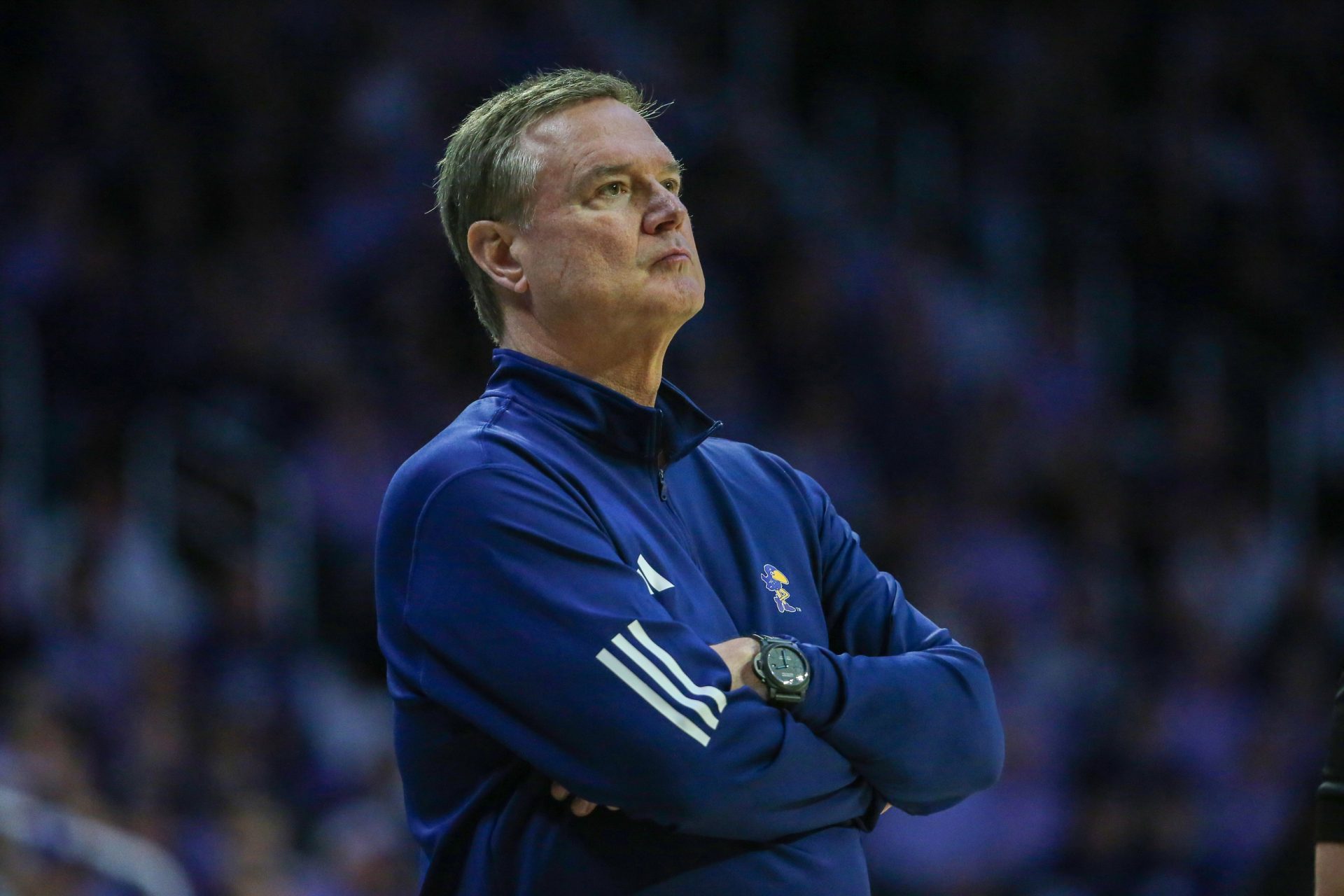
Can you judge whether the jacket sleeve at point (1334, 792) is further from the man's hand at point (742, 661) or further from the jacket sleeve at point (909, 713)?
the man's hand at point (742, 661)

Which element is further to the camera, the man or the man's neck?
the man's neck

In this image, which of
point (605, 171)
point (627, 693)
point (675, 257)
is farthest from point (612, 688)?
point (605, 171)

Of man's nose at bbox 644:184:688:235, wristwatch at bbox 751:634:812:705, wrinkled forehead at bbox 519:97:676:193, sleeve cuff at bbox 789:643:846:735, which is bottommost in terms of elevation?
sleeve cuff at bbox 789:643:846:735

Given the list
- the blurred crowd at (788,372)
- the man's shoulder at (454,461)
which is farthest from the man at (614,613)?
the blurred crowd at (788,372)

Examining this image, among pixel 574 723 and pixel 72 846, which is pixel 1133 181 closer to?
pixel 72 846

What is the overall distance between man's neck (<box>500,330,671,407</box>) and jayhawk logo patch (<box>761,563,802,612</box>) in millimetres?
308

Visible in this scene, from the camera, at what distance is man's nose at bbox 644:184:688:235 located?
8.03 feet

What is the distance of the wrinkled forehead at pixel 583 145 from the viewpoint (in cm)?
246

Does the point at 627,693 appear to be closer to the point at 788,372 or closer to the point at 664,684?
the point at 664,684

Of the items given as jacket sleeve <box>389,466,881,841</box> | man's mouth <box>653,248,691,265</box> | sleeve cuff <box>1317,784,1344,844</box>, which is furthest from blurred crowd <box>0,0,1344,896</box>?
sleeve cuff <box>1317,784,1344,844</box>

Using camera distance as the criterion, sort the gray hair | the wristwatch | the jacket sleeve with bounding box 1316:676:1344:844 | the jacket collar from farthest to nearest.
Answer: the gray hair, the jacket collar, the wristwatch, the jacket sleeve with bounding box 1316:676:1344:844

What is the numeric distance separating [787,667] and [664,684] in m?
0.21

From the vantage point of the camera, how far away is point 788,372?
7375 millimetres

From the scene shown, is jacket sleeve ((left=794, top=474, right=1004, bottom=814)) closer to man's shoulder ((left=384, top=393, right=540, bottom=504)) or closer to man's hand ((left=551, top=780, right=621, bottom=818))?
man's hand ((left=551, top=780, right=621, bottom=818))
